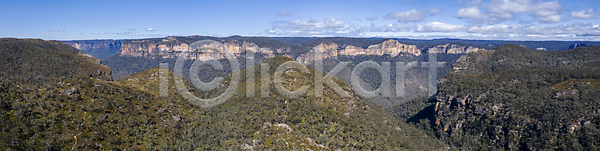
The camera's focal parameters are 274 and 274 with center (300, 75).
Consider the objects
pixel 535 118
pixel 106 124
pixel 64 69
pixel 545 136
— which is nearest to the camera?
pixel 106 124

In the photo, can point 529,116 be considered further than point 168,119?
Yes

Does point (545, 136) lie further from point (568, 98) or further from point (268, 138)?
point (268, 138)

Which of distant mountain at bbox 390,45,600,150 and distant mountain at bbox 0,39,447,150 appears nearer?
distant mountain at bbox 0,39,447,150

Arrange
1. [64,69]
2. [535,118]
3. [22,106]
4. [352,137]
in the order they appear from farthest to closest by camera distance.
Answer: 1. [64,69]
2. [535,118]
3. [352,137]
4. [22,106]

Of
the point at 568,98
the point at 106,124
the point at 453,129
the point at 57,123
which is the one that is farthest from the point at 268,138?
the point at 568,98

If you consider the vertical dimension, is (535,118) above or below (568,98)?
below

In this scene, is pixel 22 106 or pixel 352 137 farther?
pixel 352 137

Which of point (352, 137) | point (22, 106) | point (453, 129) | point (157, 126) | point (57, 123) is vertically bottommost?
point (453, 129)

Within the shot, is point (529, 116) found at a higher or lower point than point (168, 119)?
lower

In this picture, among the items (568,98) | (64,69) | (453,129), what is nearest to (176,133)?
(64,69)

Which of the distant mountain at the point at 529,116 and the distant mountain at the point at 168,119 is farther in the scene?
the distant mountain at the point at 529,116
